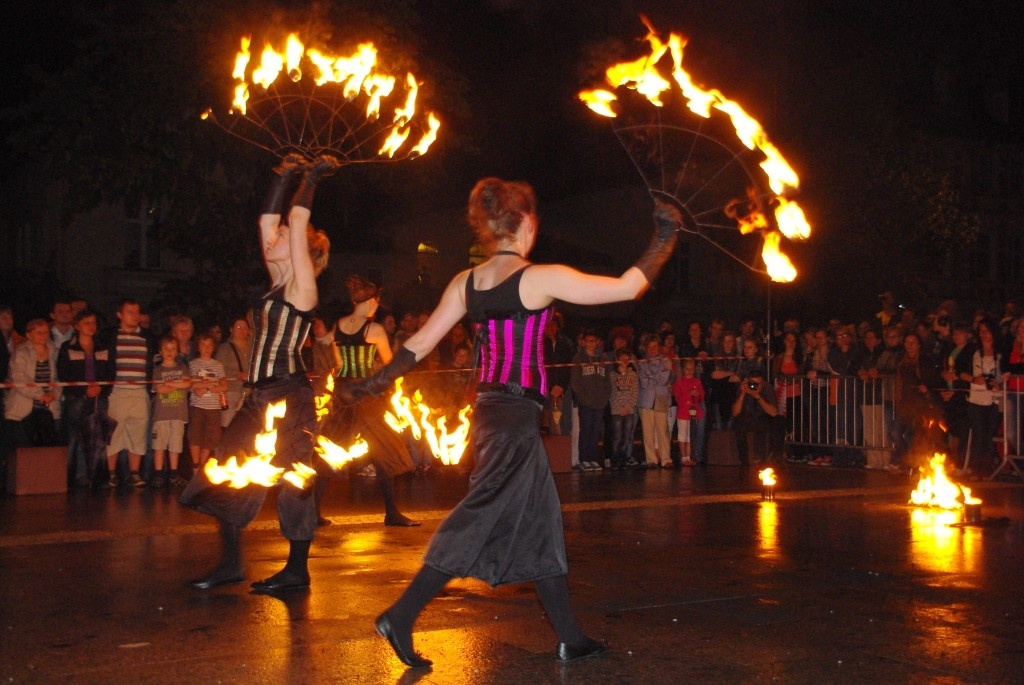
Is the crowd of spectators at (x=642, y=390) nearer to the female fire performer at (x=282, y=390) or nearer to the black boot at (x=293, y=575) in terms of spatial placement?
the female fire performer at (x=282, y=390)

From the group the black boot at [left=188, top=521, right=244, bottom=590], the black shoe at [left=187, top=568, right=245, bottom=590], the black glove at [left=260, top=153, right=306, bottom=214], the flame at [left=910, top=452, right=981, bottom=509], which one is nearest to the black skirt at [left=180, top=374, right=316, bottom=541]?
the black boot at [left=188, top=521, right=244, bottom=590]

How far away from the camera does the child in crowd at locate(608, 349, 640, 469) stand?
54.9 ft

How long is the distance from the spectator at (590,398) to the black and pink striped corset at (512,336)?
1094cm

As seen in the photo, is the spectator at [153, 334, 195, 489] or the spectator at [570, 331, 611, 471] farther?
the spectator at [570, 331, 611, 471]

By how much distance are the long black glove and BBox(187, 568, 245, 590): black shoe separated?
11.1 ft

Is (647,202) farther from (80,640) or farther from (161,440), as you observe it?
(80,640)

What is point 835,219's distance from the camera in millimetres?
33375

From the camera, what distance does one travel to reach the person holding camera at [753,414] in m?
16.9

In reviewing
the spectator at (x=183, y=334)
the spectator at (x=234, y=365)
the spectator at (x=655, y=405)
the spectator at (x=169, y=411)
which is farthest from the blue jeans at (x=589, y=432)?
the spectator at (x=169, y=411)

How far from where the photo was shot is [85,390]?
13586mm

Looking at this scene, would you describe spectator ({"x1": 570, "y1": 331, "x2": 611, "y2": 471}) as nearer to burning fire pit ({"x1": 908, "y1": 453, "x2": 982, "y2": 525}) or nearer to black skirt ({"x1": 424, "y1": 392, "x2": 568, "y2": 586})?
burning fire pit ({"x1": 908, "y1": 453, "x2": 982, "y2": 525})

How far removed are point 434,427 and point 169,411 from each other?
7343 mm

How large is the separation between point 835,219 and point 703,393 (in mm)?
17637

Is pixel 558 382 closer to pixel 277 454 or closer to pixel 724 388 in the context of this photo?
pixel 724 388
